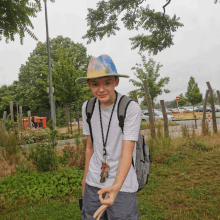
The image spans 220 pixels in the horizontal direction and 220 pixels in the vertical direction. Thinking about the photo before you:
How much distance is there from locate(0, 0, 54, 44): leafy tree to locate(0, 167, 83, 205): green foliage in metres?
2.63

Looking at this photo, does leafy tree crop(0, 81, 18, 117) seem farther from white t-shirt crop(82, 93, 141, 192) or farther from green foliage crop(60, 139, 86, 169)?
white t-shirt crop(82, 93, 141, 192)

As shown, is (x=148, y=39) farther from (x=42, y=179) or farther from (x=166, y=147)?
(x=42, y=179)

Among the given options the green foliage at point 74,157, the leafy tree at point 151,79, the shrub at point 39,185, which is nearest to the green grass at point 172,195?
the shrub at point 39,185

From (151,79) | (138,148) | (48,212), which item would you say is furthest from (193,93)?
(138,148)

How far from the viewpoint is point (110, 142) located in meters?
1.54

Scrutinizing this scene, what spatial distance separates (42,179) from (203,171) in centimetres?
363

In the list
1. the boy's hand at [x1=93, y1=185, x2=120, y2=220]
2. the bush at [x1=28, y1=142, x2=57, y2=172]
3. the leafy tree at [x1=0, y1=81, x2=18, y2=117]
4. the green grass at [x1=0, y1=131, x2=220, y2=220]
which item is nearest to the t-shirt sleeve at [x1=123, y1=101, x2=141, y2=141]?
the boy's hand at [x1=93, y1=185, x2=120, y2=220]

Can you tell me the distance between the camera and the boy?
1452 millimetres

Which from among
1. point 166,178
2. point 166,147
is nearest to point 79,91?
point 166,147

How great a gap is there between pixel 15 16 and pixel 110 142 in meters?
2.93

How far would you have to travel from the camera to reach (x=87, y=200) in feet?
5.44

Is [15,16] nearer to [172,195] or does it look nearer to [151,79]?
[172,195]

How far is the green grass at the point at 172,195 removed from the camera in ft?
11.5

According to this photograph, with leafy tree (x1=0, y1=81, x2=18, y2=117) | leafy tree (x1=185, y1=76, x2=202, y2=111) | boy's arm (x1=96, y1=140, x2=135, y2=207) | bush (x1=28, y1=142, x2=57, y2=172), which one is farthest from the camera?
leafy tree (x1=185, y1=76, x2=202, y2=111)
